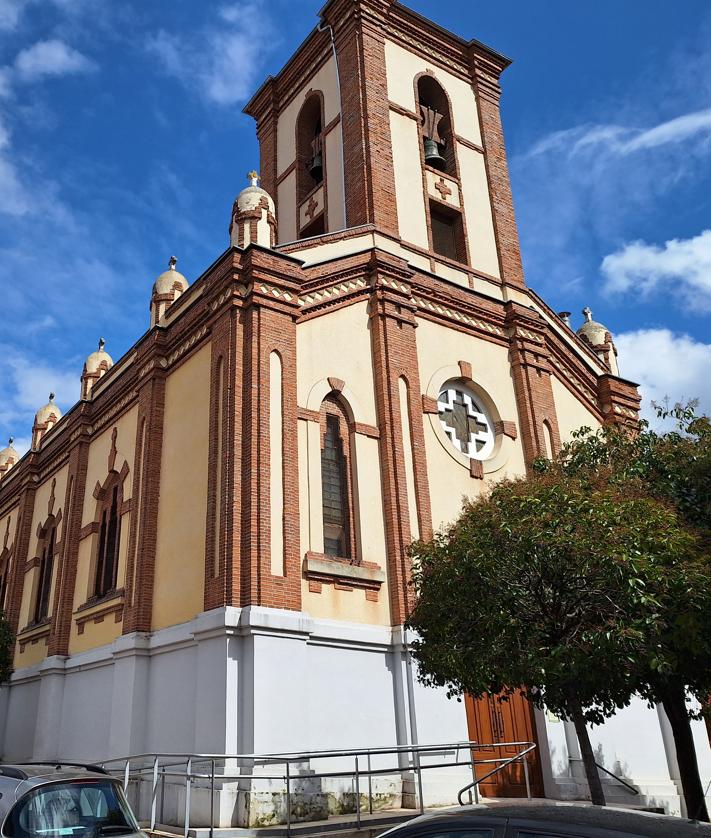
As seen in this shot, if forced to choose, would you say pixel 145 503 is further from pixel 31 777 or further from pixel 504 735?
pixel 31 777

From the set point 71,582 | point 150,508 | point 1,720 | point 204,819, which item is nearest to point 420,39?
point 150,508

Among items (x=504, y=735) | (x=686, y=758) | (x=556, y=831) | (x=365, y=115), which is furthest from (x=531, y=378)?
(x=556, y=831)

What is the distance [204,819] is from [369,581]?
4934 mm

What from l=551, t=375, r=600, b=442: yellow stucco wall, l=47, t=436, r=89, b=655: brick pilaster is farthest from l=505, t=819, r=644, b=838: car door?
l=47, t=436, r=89, b=655: brick pilaster

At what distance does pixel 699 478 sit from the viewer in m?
12.7

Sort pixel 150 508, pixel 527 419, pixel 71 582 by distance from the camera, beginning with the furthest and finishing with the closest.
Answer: pixel 71 582 → pixel 527 419 → pixel 150 508

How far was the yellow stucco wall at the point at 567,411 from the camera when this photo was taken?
68.7ft

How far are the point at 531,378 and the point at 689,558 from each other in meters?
9.81

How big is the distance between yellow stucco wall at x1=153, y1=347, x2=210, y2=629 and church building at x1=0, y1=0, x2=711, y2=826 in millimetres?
69

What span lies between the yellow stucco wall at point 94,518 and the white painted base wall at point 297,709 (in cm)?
109

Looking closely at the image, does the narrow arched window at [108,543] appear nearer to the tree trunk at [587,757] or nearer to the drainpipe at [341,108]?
the drainpipe at [341,108]

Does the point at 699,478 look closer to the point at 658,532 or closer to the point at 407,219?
the point at 658,532

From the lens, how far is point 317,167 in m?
23.0

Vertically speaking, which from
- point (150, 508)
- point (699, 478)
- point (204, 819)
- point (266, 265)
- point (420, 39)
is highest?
point (420, 39)
